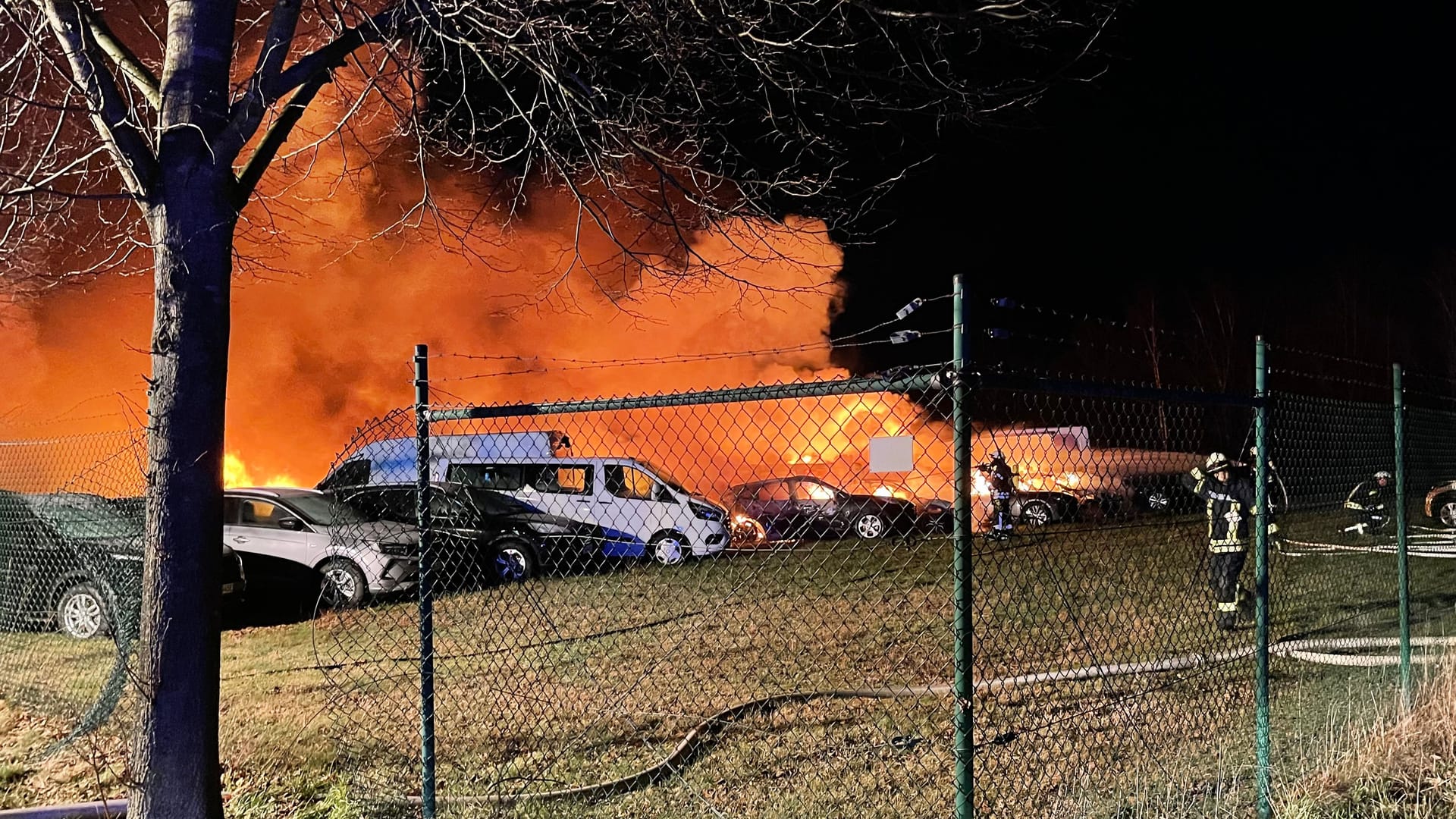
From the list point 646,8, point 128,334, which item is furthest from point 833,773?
point 128,334

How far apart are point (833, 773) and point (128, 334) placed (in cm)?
2146

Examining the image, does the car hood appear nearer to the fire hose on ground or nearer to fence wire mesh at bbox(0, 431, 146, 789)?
fence wire mesh at bbox(0, 431, 146, 789)

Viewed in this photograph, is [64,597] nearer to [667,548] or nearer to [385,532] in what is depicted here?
[385,532]

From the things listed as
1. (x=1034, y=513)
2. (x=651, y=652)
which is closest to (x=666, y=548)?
(x=1034, y=513)

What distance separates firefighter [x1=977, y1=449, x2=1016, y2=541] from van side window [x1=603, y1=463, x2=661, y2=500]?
4266mm

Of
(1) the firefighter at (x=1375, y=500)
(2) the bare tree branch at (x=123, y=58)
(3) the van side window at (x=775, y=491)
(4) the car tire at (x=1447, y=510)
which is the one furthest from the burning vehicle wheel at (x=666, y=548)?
(4) the car tire at (x=1447, y=510)

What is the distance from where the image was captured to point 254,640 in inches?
385

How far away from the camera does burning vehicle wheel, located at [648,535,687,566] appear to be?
45.2 feet

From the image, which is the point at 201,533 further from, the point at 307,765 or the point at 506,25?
the point at 506,25

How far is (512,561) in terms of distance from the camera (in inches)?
490

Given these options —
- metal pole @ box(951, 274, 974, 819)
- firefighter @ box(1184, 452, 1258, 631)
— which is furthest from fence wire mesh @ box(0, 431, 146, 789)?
firefighter @ box(1184, 452, 1258, 631)

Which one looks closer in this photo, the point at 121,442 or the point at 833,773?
the point at 833,773

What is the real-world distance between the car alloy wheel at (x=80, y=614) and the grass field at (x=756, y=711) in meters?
0.17

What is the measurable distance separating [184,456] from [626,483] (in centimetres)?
990
